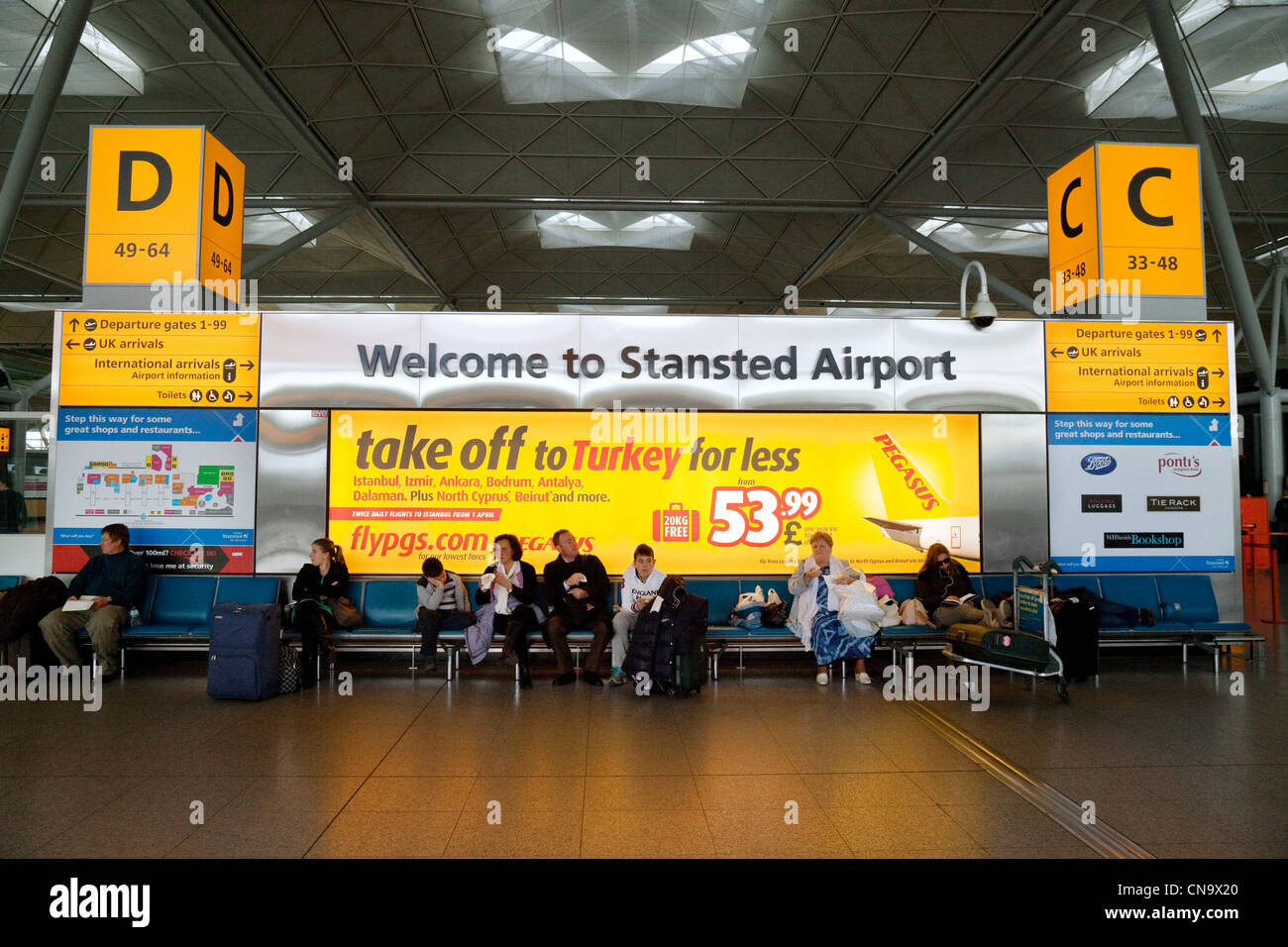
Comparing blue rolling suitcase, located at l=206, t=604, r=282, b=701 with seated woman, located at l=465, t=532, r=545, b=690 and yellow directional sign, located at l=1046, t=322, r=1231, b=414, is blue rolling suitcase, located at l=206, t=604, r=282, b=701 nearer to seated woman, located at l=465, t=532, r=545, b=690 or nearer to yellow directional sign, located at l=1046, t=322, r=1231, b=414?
seated woman, located at l=465, t=532, r=545, b=690

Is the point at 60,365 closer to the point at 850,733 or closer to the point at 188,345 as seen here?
the point at 188,345

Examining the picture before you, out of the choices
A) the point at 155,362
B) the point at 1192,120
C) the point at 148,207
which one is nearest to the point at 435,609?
the point at 155,362

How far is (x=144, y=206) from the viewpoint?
8562 mm

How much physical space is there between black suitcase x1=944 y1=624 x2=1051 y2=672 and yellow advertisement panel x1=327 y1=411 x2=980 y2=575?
1.59m

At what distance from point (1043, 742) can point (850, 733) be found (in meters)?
1.25

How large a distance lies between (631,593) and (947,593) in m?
3.13

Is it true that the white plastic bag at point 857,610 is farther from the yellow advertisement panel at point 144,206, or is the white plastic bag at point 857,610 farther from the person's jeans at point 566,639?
the yellow advertisement panel at point 144,206

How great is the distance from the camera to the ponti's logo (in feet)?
28.1

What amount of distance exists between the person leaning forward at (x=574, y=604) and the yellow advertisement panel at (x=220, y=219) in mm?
4775

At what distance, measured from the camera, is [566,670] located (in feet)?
24.0

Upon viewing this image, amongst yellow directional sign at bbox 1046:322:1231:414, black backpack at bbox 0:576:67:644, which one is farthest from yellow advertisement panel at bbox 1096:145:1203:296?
black backpack at bbox 0:576:67:644

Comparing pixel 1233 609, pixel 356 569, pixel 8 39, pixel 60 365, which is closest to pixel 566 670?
pixel 356 569

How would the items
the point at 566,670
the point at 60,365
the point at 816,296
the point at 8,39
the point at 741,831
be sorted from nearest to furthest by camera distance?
the point at 741,831 → the point at 566,670 → the point at 60,365 → the point at 8,39 → the point at 816,296

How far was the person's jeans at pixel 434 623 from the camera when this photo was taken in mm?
7398
